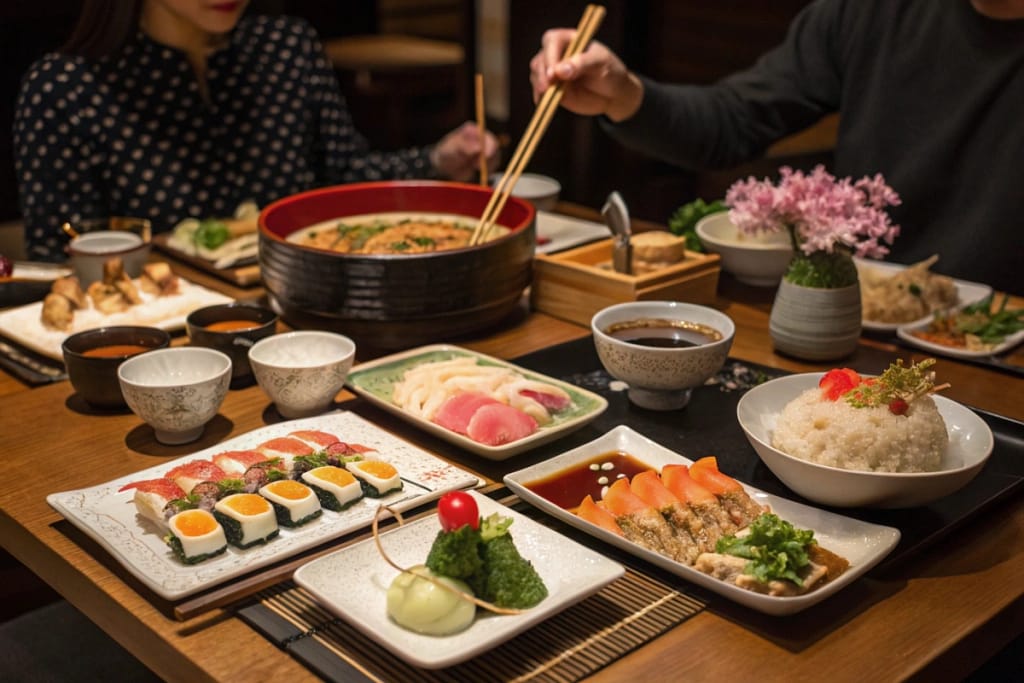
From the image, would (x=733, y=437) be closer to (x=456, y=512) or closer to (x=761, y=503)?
(x=761, y=503)

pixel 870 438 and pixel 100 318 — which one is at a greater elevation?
pixel 870 438

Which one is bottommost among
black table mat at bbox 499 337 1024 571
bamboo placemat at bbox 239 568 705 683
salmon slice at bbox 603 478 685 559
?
bamboo placemat at bbox 239 568 705 683

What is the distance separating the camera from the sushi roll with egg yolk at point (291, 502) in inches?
55.6

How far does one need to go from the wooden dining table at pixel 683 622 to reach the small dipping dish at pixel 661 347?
1.07 ft

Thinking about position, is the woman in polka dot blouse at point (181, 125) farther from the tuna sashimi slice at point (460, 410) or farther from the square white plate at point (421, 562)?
the square white plate at point (421, 562)

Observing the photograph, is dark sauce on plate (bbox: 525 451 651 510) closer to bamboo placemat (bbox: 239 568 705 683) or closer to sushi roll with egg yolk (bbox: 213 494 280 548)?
bamboo placemat (bbox: 239 568 705 683)

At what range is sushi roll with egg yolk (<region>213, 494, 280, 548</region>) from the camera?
1359 mm

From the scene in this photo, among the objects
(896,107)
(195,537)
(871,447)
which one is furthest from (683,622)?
(896,107)

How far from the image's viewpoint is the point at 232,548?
1370 millimetres

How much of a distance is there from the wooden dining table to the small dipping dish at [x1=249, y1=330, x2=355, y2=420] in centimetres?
7

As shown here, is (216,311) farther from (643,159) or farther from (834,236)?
(643,159)

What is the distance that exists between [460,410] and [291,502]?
1.25 ft

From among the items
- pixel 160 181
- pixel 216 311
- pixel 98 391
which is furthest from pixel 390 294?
pixel 160 181

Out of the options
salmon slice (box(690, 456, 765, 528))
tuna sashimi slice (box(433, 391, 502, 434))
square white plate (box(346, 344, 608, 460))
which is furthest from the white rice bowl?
tuna sashimi slice (box(433, 391, 502, 434))
